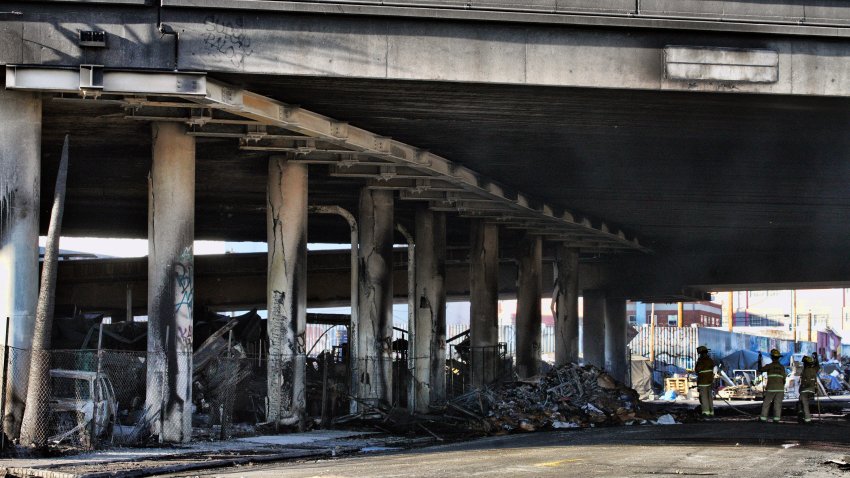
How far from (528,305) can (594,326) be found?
12.1m

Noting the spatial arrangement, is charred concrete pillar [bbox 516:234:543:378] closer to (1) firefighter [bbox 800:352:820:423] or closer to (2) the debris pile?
(2) the debris pile

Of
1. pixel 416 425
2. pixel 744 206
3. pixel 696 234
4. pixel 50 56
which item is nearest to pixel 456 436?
pixel 416 425

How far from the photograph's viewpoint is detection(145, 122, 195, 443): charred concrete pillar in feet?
78.0

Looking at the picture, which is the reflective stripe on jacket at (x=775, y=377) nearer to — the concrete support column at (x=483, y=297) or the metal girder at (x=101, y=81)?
the concrete support column at (x=483, y=297)

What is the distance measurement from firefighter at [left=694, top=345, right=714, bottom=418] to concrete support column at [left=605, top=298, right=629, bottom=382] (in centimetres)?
2742

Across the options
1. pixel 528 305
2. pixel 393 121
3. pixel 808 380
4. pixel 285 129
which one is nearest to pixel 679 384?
pixel 528 305

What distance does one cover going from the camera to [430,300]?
130 ft

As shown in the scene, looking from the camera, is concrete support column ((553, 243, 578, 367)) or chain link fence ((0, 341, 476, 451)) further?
concrete support column ((553, 243, 578, 367))

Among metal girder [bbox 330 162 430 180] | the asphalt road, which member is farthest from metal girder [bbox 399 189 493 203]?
the asphalt road

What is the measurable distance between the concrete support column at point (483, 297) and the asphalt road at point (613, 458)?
18159mm

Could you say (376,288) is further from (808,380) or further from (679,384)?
(679,384)

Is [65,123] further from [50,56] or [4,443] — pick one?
[4,443]

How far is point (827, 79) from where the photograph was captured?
77.4 feet

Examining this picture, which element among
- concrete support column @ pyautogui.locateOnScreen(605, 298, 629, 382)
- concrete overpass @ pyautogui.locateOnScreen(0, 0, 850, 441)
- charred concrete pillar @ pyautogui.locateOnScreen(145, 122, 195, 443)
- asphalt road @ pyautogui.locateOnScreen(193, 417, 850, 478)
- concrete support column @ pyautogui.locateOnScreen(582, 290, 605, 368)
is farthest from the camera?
concrete support column @ pyautogui.locateOnScreen(605, 298, 629, 382)
